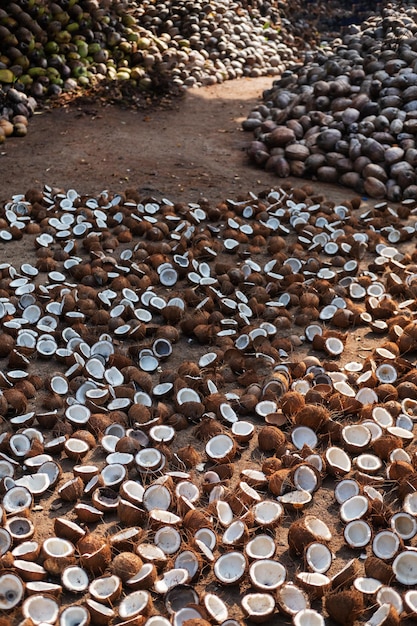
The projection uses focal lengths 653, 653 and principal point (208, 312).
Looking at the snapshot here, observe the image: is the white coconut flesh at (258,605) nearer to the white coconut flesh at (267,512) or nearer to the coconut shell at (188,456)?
the white coconut flesh at (267,512)

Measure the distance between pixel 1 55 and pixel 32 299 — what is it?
425cm

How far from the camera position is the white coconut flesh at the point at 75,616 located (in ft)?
6.07

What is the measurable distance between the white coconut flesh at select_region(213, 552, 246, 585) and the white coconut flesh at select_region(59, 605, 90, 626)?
41 centimetres

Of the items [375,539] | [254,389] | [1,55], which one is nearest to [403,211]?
[254,389]

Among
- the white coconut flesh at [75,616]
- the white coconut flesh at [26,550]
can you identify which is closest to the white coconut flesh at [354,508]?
the white coconut flesh at [75,616]

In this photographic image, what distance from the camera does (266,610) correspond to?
6.23 ft

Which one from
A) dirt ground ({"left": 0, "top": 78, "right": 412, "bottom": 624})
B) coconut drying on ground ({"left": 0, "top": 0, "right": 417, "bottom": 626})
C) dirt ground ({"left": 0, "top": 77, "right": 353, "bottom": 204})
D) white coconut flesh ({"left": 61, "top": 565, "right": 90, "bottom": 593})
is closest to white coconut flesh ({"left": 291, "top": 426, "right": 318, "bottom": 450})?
coconut drying on ground ({"left": 0, "top": 0, "right": 417, "bottom": 626})

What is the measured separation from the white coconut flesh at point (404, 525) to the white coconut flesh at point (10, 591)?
120 centimetres

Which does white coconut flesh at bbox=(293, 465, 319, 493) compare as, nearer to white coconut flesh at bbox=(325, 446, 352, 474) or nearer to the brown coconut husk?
white coconut flesh at bbox=(325, 446, 352, 474)

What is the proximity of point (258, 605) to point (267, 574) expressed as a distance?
0.11 metres

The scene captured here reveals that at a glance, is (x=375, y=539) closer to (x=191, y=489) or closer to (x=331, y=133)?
(x=191, y=489)

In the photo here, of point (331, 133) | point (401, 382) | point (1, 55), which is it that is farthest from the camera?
point (1, 55)

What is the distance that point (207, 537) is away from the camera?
2121mm

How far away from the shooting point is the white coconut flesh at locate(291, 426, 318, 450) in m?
2.58
